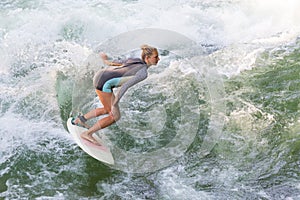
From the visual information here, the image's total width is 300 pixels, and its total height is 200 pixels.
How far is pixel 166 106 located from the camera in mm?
6430

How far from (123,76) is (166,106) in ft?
6.96

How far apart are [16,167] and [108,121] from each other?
148cm

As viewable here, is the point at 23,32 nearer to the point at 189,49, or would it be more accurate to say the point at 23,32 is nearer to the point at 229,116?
the point at 189,49

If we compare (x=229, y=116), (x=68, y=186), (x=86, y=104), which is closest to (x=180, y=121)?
(x=229, y=116)

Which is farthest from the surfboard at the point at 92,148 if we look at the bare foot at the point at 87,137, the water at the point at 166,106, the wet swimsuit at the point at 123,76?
Answer: the wet swimsuit at the point at 123,76

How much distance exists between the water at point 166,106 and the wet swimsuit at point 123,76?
1018 mm

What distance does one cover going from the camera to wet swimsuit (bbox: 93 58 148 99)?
14.3 feet

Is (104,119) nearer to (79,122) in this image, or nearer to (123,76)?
(79,122)

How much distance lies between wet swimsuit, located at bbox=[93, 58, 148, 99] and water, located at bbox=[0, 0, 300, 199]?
3.34 feet

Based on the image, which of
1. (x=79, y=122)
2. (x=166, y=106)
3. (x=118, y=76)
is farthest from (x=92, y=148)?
Answer: (x=166, y=106)

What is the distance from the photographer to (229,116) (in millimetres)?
6094

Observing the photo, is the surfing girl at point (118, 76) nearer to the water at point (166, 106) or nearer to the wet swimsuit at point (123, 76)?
the wet swimsuit at point (123, 76)

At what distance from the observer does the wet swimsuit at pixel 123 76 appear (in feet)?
14.3

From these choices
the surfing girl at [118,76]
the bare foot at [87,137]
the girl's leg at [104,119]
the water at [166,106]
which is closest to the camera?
the surfing girl at [118,76]
